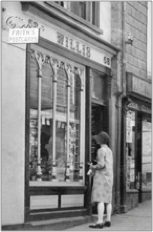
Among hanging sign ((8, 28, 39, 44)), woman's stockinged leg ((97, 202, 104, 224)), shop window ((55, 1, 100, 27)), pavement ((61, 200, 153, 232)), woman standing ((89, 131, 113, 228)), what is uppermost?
shop window ((55, 1, 100, 27))

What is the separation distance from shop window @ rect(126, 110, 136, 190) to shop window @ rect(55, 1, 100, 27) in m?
2.59

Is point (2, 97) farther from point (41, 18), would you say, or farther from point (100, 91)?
point (100, 91)

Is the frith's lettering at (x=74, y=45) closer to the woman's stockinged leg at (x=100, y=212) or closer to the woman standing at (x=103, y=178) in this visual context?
the woman standing at (x=103, y=178)

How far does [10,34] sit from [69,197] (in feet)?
11.9

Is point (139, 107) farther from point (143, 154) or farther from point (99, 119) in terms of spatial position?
point (99, 119)

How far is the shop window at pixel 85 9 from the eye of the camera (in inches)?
392

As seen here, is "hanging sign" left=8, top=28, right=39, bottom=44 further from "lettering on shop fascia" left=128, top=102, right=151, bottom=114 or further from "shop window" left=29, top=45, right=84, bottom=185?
"lettering on shop fascia" left=128, top=102, right=151, bottom=114

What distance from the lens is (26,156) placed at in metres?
8.28

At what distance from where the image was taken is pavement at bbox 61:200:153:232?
9273mm

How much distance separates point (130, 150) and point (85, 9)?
3.78 metres

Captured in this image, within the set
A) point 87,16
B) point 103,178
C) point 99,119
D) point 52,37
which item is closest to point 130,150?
point 99,119

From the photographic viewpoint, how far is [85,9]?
10.6m

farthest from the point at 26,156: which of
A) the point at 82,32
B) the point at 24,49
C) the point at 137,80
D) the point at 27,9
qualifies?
the point at 137,80

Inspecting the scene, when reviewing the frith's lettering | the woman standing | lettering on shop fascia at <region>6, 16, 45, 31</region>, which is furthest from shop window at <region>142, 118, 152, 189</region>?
lettering on shop fascia at <region>6, 16, 45, 31</region>
